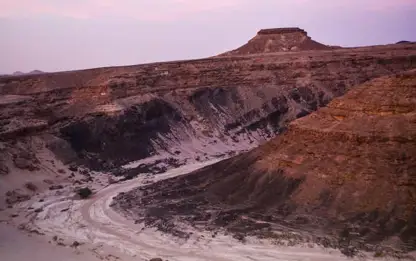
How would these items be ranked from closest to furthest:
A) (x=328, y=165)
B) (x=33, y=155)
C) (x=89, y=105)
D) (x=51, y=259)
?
(x=51, y=259) → (x=328, y=165) → (x=33, y=155) → (x=89, y=105)

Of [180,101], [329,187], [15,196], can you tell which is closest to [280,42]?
[180,101]

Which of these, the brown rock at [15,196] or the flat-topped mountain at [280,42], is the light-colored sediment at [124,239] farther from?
the flat-topped mountain at [280,42]

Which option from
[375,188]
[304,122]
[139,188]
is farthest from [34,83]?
[375,188]

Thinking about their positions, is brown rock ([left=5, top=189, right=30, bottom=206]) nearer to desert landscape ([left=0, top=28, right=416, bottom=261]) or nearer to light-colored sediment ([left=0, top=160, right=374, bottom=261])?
desert landscape ([left=0, top=28, right=416, bottom=261])

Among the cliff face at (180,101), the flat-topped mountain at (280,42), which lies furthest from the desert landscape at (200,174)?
the flat-topped mountain at (280,42)

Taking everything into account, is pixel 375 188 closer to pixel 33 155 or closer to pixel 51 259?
pixel 51 259

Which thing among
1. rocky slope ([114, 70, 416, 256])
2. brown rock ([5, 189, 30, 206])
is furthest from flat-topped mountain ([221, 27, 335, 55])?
brown rock ([5, 189, 30, 206])
